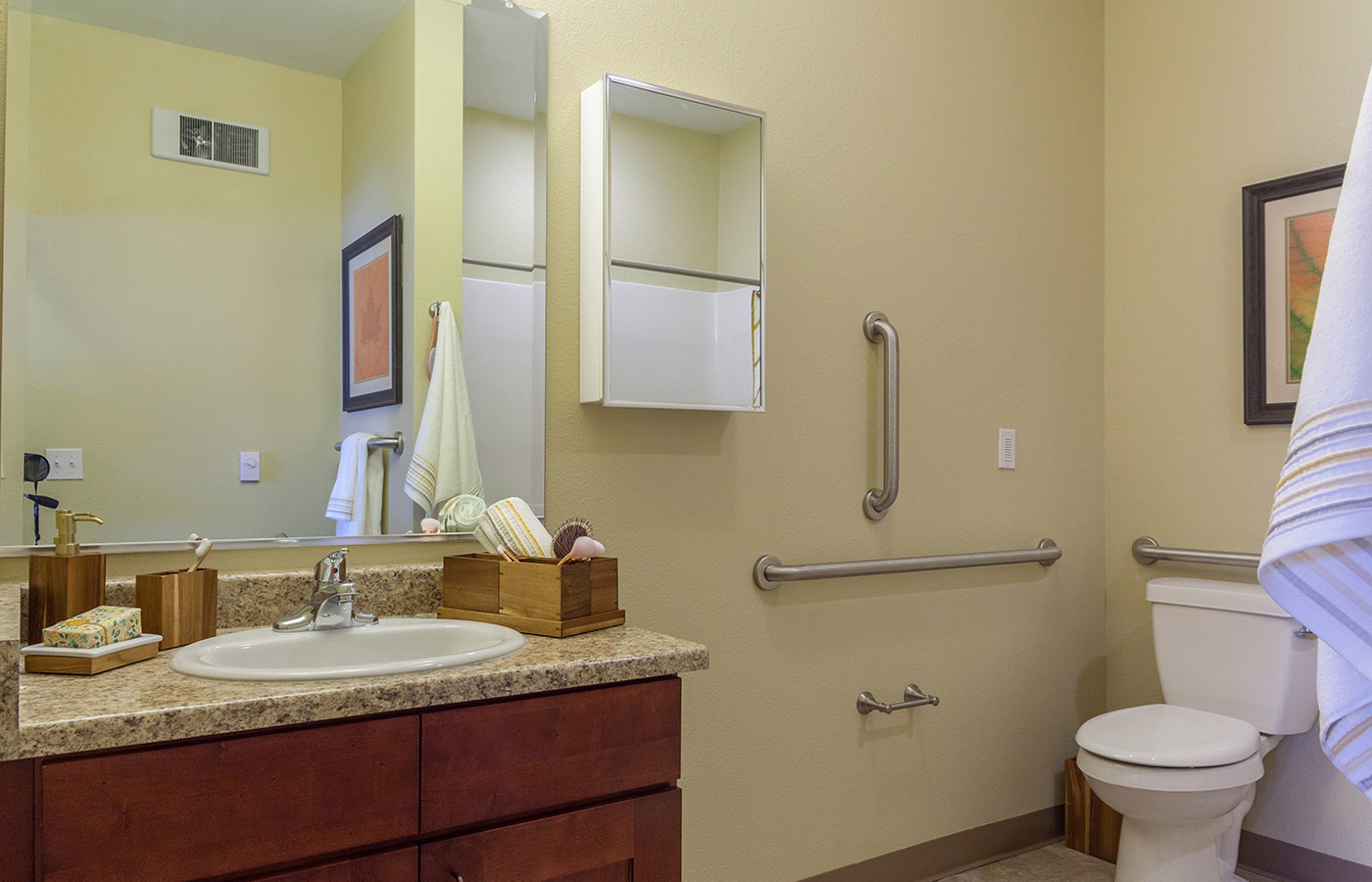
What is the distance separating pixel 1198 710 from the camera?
2.23m

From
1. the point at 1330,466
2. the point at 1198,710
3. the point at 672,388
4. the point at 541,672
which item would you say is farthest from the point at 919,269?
the point at 1330,466

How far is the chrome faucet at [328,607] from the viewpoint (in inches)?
53.6

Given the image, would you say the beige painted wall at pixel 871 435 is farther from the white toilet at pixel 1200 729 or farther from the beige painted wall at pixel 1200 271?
the white toilet at pixel 1200 729

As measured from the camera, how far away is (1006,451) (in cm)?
249

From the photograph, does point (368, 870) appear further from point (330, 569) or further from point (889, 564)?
point (889, 564)

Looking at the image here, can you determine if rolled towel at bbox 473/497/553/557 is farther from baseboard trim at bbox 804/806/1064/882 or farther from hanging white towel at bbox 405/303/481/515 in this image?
baseboard trim at bbox 804/806/1064/882

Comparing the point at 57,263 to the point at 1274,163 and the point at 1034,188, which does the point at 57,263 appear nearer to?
the point at 1034,188

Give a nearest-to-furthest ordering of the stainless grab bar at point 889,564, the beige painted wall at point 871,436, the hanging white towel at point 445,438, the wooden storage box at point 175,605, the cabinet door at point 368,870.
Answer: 1. the cabinet door at point 368,870
2. the wooden storage box at point 175,605
3. the hanging white towel at point 445,438
4. the beige painted wall at point 871,436
5. the stainless grab bar at point 889,564

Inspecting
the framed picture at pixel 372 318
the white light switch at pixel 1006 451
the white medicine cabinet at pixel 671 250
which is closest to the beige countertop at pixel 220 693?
the framed picture at pixel 372 318

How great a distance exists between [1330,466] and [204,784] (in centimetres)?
104

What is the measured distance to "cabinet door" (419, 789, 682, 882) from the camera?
109 centimetres

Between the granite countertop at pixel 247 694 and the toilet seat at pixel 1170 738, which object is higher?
the granite countertop at pixel 247 694

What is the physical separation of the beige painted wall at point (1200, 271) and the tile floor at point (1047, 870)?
0.41 meters

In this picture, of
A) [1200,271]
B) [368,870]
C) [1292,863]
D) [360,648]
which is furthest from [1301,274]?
[368,870]
